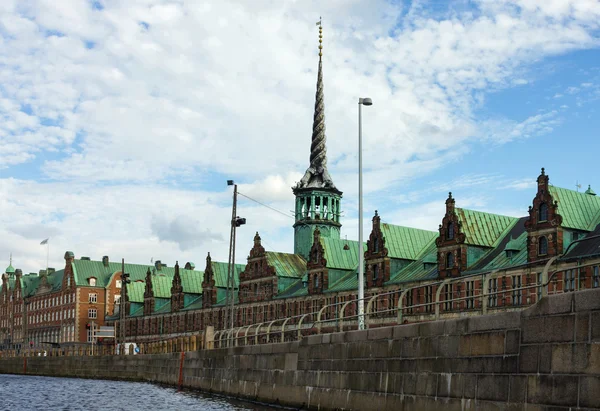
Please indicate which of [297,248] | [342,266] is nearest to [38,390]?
[342,266]

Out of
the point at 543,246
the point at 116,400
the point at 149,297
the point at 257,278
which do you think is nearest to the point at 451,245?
the point at 543,246

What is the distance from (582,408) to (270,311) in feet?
289

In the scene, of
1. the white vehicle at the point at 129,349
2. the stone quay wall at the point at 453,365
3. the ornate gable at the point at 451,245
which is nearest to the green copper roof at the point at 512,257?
Answer: the ornate gable at the point at 451,245

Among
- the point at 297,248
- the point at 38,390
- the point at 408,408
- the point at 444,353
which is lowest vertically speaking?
the point at 38,390

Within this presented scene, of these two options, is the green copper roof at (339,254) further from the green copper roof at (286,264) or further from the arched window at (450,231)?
the arched window at (450,231)

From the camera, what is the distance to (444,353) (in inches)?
941

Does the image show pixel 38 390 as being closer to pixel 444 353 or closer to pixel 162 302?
pixel 444 353

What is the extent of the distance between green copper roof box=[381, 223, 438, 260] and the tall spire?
76.4ft

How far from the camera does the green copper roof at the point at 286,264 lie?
10681 cm

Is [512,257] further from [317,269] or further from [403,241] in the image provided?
[317,269]

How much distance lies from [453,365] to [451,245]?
5454 cm

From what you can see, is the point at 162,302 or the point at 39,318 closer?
the point at 162,302

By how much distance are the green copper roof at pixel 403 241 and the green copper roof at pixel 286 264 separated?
20649mm

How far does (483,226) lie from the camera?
261ft
